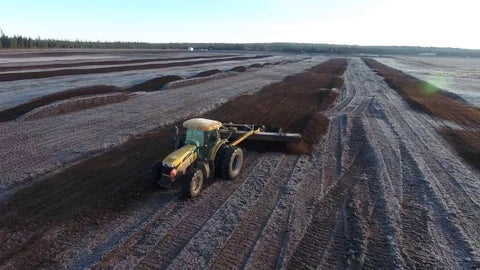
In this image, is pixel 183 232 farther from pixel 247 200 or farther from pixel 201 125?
pixel 201 125

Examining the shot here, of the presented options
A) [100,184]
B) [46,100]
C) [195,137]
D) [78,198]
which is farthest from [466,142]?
[46,100]

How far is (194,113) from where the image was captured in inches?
703

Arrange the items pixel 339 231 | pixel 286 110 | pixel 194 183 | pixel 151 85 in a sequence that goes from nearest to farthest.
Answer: pixel 339 231
pixel 194 183
pixel 286 110
pixel 151 85

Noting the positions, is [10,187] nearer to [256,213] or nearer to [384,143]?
[256,213]

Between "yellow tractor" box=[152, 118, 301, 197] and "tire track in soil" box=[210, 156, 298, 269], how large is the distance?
45.6 inches

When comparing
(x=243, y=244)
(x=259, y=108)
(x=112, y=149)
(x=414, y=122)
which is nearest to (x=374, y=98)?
(x=414, y=122)

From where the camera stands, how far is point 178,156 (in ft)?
25.8

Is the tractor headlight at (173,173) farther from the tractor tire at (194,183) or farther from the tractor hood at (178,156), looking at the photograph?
the tractor tire at (194,183)

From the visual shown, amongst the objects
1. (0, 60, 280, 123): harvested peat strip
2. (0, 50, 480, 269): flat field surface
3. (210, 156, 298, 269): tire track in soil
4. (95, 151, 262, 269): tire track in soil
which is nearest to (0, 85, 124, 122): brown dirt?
→ (0, 60, 280, 123): harvested peat strip

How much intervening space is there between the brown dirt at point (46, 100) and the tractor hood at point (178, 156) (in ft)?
36.5

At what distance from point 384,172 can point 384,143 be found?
3.13m

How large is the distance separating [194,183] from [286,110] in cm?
1150

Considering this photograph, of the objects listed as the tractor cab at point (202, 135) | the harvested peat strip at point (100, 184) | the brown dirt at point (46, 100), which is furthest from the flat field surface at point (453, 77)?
the brown dirt at point (46, 100)

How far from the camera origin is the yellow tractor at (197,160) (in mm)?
7852
